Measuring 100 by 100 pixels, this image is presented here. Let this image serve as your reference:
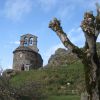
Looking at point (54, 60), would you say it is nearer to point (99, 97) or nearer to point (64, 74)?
point (64, 74)

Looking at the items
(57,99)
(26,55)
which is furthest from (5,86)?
(26,55)

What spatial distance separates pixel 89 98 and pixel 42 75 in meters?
39.2

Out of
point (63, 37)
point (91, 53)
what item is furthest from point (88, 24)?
point (63, 37)

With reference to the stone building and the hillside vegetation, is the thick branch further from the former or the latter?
the stone building

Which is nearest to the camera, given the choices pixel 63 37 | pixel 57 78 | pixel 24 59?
pixel 63 37

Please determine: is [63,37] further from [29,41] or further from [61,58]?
[29,41]

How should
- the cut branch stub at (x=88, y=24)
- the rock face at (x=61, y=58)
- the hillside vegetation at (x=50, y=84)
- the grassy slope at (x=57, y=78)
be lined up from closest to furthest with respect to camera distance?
1. the cut branch stub at (x=88, y=24)
2. the hillside vegetation at (x=50, y=84)
3. the grassy slope at (x=57, y=78)
4. the rock face at (x=61, y=58)

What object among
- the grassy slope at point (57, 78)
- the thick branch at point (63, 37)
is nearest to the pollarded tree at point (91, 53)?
the thick branch at point (63, 37)

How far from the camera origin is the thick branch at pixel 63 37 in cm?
1777

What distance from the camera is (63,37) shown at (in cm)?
1822

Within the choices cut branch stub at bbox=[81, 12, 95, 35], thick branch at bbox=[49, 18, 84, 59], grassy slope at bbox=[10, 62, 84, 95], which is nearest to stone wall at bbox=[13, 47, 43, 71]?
grassy slope at bbox=[10, 62, 84, 95]

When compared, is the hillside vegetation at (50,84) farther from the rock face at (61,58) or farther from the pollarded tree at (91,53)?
the pollarded tree at (91,53)

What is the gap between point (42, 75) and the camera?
5641 centimetres

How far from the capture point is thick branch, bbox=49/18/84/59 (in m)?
17.8
